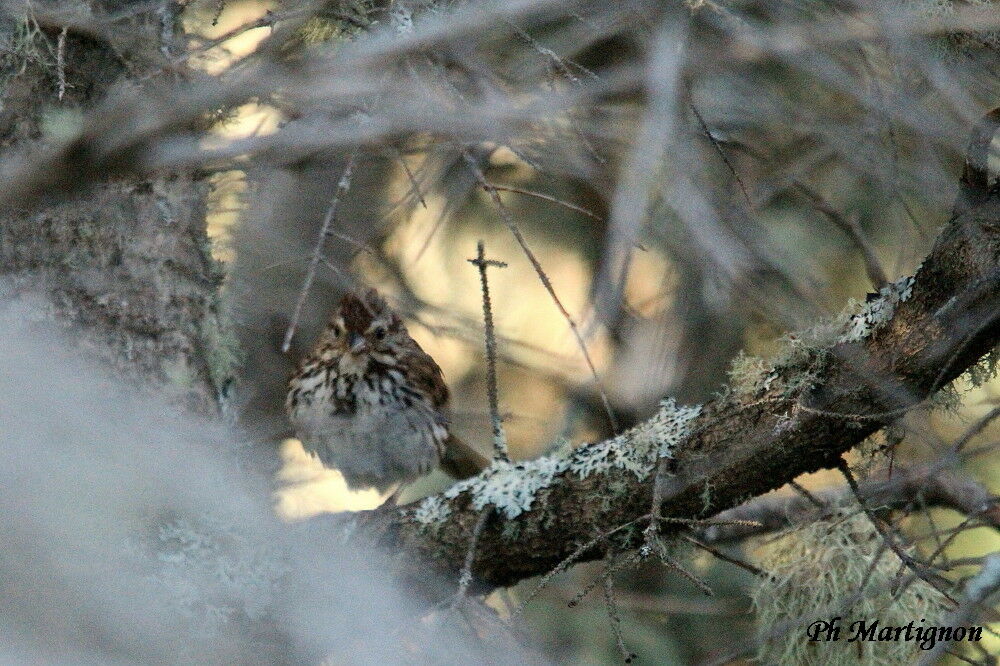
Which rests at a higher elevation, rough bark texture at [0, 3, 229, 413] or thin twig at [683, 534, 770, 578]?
rough bark texture at [0, 3, 229, 413]

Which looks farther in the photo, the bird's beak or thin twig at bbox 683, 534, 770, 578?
the bird's beak

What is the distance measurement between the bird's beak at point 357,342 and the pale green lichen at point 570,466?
1.22m

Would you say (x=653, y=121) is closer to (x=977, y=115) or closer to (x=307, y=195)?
(x=977, y=115)

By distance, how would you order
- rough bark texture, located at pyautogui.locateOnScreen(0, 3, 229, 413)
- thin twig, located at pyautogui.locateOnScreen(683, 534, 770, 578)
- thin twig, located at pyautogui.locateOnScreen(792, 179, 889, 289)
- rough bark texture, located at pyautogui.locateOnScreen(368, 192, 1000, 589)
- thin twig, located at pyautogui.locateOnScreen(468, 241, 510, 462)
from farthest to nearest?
thin twig, located at pyautogui.locateOnScreen(792, 179, 889, 289) < rough bark texture, located at pyautogui.locateOnScreen(0, 3, 229, 413) < thin twig, located at pyautogui.locateOnScreen(683, 534, 770, 578) < thin twig, located at pyautogui.locateOnScreen(468, 241, 510, 462) < rough bark texture, located at pyautogui.locateOnScreen(368, 192, 1000, 589)

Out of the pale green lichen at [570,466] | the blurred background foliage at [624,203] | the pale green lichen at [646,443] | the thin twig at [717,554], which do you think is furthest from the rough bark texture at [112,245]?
the thin twig at [717,554]

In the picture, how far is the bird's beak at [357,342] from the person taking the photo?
14.5ft

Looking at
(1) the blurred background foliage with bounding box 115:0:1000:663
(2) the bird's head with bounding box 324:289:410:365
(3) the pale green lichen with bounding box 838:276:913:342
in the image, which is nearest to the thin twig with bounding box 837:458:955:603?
→ (1) the blurred background foliage with bounding box 115:0:1000:663

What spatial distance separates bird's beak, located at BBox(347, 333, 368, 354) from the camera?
14.5ft

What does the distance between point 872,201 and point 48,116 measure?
322 cm

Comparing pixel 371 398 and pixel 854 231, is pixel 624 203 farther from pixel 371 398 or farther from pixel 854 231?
pixel 371 398

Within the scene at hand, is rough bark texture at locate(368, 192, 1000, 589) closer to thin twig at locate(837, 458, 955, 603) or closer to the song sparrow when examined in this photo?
thin twig at locate(837, 458, 955, 603)

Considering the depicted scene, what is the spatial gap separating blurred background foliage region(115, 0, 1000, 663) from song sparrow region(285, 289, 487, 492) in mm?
182

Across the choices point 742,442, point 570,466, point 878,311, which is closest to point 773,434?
point 742,442

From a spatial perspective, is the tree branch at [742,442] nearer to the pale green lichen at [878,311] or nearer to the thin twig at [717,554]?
the pale green lichen at [878,311]
